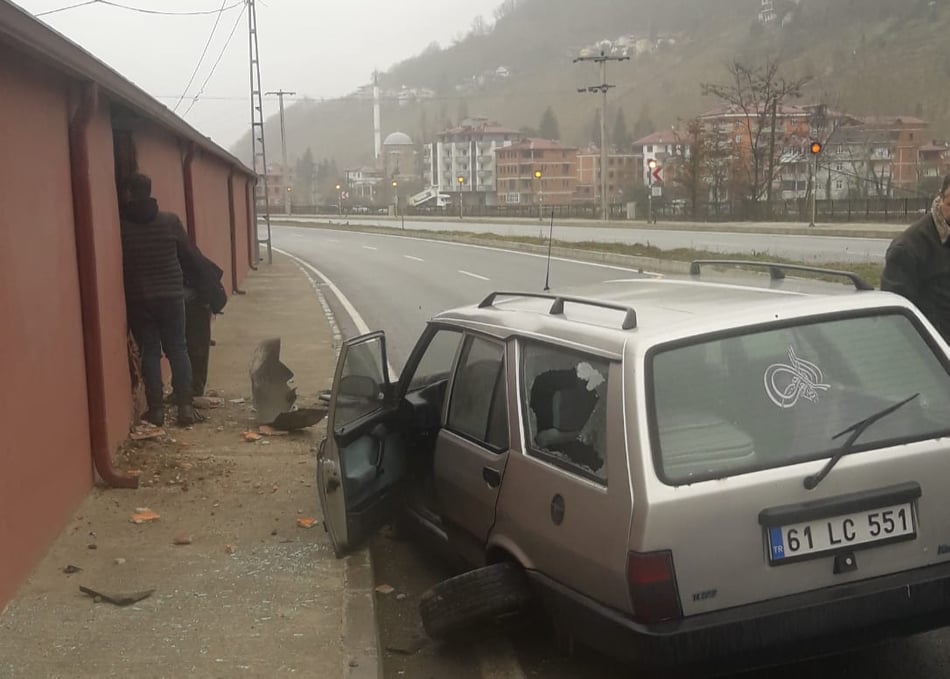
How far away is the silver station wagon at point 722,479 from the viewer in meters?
3.24

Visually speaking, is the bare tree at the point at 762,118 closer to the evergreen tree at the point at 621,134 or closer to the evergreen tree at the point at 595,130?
the evergreen tree at the point at 621,134

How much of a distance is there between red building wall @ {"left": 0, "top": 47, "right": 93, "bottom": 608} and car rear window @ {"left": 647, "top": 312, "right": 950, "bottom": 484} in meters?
2.87

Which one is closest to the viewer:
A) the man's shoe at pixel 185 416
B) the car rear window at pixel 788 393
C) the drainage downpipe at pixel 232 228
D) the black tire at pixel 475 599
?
the car rear window at pixel 788 393

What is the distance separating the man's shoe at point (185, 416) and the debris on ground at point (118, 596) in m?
3.47

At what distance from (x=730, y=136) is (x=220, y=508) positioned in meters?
65.4

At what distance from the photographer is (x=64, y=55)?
5.67 meters

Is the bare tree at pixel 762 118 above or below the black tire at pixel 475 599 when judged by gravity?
above

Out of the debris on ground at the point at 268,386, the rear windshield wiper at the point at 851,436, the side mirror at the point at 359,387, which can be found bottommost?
the debris on ground at the point at 268,386

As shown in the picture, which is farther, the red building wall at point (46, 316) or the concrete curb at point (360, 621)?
the red building wall at point (46, 316)

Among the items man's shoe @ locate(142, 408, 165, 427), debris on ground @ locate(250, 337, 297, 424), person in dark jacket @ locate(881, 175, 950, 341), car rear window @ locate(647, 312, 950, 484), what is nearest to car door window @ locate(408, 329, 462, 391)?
car rear window @ locate(647, 312, 950, 484)

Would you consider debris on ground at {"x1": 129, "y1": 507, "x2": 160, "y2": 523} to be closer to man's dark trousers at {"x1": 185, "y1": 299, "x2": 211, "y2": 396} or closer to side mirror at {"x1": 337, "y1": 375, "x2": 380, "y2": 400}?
side mirror at {"x1": 337, "y1": 375, "x2": 380, "y2": 400}

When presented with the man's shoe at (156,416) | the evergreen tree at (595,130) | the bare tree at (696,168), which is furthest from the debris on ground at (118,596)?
the evergreen tree at (595,130)

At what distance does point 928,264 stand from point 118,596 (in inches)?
170

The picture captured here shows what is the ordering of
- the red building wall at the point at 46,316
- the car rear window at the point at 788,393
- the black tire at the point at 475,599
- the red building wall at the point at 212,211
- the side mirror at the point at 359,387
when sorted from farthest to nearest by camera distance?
the red building wall at the point at 212,211 < the side mirror at the point at 359,387 < the red building wall at the point at 46,316 < the black tire at the point at 475,599 < the car rear window at the point at 788,393
